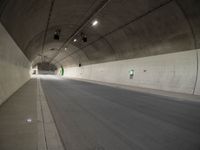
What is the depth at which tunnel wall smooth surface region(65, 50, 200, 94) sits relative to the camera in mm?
11570

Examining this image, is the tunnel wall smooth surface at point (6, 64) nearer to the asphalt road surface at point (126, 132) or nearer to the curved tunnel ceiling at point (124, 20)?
the curved tunnel ceiling at point (124, 20)

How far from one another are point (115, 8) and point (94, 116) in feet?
27.1

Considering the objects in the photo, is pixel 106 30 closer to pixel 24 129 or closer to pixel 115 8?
pixel 115 8

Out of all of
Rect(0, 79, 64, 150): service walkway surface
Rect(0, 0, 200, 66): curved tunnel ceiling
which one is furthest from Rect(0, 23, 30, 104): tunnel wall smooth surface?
Rect(0, 79, 64, 150): service walkway surface

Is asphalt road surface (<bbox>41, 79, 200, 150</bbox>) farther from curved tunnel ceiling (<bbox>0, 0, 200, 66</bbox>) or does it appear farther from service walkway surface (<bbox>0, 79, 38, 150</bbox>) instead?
curved tunnel ceiling (<bbox>0, 0, 200, 66</bbox>)

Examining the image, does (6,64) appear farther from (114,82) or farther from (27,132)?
(114,82)

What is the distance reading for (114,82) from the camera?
852 inches

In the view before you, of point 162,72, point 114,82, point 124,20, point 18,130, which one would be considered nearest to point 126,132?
point 18,130

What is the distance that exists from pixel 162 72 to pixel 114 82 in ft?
28.2

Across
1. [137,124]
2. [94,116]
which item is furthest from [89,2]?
[137,124]

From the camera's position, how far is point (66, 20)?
14453 mm

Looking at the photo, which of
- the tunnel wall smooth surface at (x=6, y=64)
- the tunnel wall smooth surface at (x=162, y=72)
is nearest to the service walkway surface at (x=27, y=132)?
the tunnel wall smooth surface at (x=6, y=64)

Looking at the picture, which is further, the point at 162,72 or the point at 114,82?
the point at 114,82

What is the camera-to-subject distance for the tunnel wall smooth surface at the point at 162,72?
38.0ft
